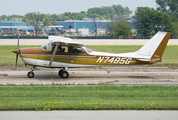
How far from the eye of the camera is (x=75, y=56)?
50.9ft

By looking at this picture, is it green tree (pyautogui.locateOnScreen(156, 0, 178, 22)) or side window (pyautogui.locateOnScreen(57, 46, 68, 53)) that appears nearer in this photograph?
side window (pyautogui.locateOnScreen(57, 46, 68, 53))

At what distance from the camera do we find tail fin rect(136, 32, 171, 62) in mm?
15695

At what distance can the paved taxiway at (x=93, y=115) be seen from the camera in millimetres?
7289

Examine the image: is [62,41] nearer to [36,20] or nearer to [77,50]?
[77,50]

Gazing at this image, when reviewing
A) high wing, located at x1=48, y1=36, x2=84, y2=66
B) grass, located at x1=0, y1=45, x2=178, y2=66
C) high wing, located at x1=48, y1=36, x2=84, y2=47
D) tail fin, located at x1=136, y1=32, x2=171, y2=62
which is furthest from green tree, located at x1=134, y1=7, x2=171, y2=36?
high wing, located at x1=48, y1=36, x2=84, y2=47

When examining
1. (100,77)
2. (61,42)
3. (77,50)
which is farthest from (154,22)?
(61,42)

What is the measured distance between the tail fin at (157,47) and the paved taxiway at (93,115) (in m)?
8.08

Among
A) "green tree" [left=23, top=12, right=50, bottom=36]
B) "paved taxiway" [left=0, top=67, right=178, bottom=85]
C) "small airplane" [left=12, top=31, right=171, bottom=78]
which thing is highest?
"green tree" [left=23, top=12, right=50, bottom=36]

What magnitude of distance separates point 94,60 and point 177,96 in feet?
21.4

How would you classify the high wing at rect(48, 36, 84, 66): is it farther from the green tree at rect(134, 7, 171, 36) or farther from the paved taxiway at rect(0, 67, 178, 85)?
the green tree at rect(134, 7, 171, 36)

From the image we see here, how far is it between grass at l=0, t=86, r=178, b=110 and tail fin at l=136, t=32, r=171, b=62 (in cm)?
389

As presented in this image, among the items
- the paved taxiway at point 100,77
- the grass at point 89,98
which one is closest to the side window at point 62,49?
the paved taxiway at point 100,77

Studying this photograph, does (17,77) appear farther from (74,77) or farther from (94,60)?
(94,60)

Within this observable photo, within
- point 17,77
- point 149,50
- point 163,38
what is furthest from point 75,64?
point 163,38
